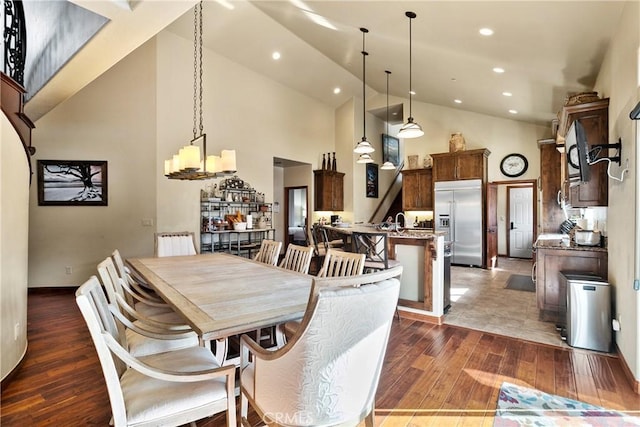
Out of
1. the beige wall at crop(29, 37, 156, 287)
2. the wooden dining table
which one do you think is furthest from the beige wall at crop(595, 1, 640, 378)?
the beige wall at crop(29, 37, 156, 287)

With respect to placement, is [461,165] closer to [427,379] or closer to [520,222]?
[520,222]

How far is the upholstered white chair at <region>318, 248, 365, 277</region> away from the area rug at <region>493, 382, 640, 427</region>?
51.0 inches

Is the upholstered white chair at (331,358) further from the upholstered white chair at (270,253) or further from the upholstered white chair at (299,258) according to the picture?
the upholstered white chair at (270,253)

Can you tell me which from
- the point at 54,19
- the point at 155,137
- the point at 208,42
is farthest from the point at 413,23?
the point at 54,19

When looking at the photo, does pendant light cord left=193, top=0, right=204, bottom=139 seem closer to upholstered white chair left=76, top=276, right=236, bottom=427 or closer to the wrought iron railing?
the wrought iron railing

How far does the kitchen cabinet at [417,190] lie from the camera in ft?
26.8

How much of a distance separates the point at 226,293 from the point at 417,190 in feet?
23.4

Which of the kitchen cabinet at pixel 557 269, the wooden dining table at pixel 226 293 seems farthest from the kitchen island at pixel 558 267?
the wooden dining table at pixel 226 293

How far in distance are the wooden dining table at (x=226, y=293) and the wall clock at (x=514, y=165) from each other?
667 centimetres

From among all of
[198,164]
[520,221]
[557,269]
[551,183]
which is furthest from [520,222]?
[198,164]

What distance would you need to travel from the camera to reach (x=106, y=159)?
17.8 feet

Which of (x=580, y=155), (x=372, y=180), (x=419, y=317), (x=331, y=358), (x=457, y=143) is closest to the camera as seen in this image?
(x=331, y=358)

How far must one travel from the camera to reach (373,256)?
4102 mm

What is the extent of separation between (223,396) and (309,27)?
5.78 metres
